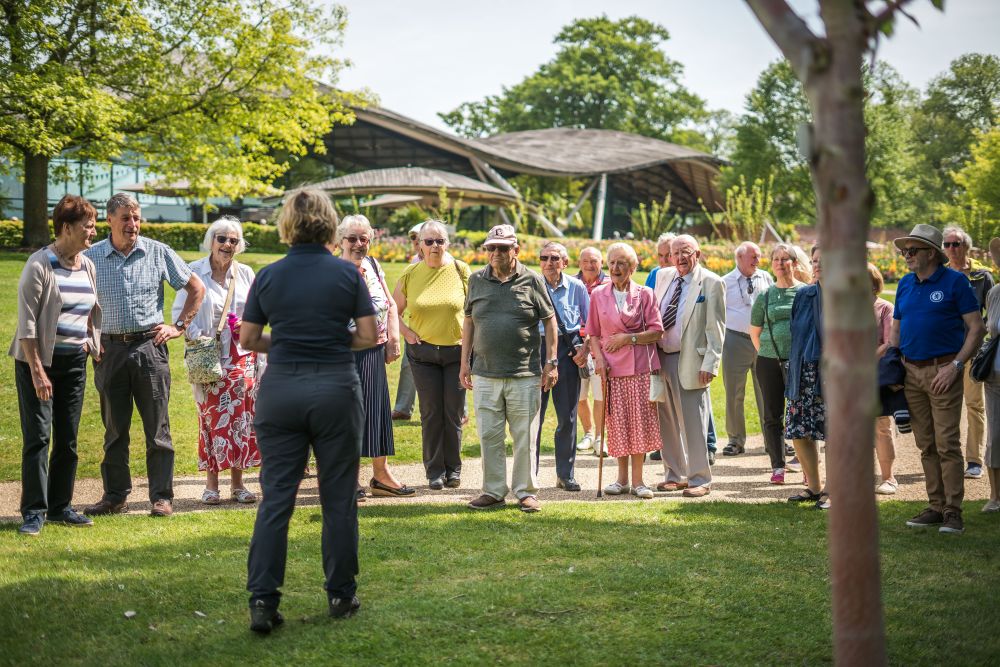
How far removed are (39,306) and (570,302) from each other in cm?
419

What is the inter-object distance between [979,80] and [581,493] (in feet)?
243

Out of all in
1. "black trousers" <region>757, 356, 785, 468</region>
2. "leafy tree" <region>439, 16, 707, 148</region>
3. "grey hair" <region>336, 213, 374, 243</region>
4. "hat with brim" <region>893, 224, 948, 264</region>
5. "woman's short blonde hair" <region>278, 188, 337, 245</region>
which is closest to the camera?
"woman's short blonde hair" <region>278, 188, 337, 245</region>

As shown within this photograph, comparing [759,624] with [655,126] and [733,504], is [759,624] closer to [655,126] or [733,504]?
[733,504]

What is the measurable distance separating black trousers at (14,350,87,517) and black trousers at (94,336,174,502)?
243 mm

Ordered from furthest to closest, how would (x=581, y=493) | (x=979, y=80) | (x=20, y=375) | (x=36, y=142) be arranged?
(x=979, y=80), (x=36, y=142), (x=581, y=493), (x=20, y=375)

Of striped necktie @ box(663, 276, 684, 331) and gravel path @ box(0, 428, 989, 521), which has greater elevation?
striped necktie @ box(663, 276, 684, 331)

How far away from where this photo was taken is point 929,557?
19.2 feet

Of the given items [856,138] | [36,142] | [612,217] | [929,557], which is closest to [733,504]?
[929,557]

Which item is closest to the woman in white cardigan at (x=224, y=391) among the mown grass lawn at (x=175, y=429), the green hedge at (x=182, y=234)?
the mown grass lawn at (x=175, y=429)

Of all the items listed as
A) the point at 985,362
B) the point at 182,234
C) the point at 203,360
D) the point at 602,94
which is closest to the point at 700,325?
the point at 985,362

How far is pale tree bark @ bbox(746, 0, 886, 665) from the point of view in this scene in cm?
286

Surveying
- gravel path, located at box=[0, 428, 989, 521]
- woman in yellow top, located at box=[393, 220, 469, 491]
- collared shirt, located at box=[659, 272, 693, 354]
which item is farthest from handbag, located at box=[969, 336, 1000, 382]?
woman in yellow top, located at box=[393, 220, 469, 491]

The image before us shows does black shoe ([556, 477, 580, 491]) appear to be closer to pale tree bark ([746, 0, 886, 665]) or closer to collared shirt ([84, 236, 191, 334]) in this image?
collared shirt ([84, 236, 191, 334])

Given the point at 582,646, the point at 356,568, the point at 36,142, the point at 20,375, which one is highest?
the point at 36,142
